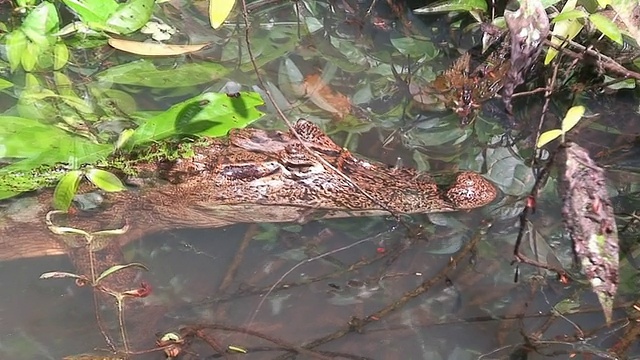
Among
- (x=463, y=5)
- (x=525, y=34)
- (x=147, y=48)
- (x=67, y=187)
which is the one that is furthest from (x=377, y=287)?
(x=147, y=48)

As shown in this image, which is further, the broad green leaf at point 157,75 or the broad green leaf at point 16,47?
the broad green leaf at point 157,75

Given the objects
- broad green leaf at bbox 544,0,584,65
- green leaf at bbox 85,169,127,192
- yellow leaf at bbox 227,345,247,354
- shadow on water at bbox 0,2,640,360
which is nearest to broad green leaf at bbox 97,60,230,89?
shadow on water at bbox 0,2,640,360

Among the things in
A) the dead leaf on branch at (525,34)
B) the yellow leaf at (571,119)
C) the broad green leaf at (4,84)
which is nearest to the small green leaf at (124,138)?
the broad green leaf at (4,84)

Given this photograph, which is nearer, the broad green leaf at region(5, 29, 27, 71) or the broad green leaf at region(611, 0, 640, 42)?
the broad green leaf at region(611, 0, 640, 42)

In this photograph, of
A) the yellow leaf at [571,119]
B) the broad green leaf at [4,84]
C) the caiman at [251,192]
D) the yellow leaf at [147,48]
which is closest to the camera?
the yellow leaf at [571,119]

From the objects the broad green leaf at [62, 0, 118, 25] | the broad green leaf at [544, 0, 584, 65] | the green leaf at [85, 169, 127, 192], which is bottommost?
the green leaf at [85, 169, 127, 192]

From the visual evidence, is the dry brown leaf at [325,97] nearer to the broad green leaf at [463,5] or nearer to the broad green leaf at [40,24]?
the broad green leaf at [463,5]

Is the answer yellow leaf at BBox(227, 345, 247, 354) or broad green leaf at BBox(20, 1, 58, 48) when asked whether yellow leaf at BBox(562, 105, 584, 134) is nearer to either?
yellow leaf at BBox(227, 345, 247, 354)
